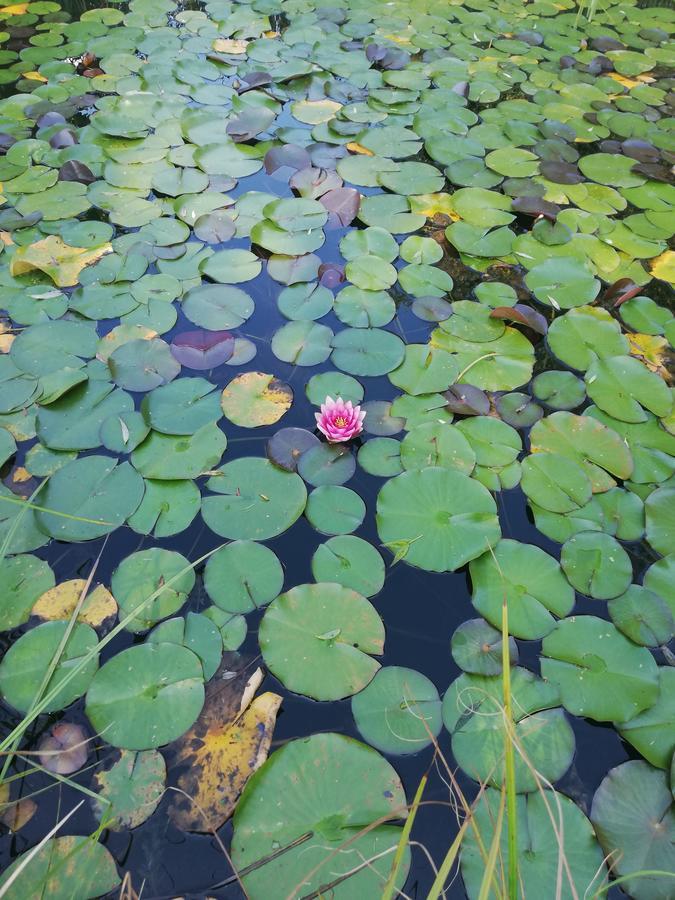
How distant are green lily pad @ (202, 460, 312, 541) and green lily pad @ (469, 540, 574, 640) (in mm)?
714

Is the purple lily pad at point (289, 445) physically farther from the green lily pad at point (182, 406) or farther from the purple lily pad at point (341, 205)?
the purple lily pad at point (341, 205)

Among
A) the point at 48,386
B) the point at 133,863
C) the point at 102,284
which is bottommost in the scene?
the point at 133,863

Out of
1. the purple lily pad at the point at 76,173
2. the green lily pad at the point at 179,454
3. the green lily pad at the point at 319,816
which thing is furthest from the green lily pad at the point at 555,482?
the purple lily pad at the point at 76,173

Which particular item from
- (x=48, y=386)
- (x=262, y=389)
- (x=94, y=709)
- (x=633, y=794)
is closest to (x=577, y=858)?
(x=633, y=794)

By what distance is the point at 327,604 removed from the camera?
6.57ft

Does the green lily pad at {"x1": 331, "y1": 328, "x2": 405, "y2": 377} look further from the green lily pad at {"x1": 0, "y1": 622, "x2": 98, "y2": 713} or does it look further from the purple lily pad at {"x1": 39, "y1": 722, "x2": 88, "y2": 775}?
the purple lily pad at {"x1": 39, "y1": 722, "x2": 88, "y2": 775}

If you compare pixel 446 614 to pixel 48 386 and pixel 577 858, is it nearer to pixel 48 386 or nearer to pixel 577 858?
pixel 577 858

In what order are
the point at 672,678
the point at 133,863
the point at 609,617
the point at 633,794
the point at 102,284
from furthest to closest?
the point at 102,284
the point at 609,617
the point at 672,678
the point at 633,794
the point at 133,863

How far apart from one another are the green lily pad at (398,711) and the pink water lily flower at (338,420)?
2.96ft

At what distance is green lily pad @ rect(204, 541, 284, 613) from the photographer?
6.64 ft

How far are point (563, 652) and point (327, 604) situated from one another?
786mm

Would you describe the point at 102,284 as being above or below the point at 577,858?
above

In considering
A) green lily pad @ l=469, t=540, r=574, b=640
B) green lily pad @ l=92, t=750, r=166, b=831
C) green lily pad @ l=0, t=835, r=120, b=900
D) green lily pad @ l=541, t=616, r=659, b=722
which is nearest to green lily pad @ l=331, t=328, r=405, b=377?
green lily pad @ l=469, t=540, r=574, b=640

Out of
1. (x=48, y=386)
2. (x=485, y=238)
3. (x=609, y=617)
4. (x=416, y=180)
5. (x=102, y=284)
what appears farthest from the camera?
(x=416, y=180)
